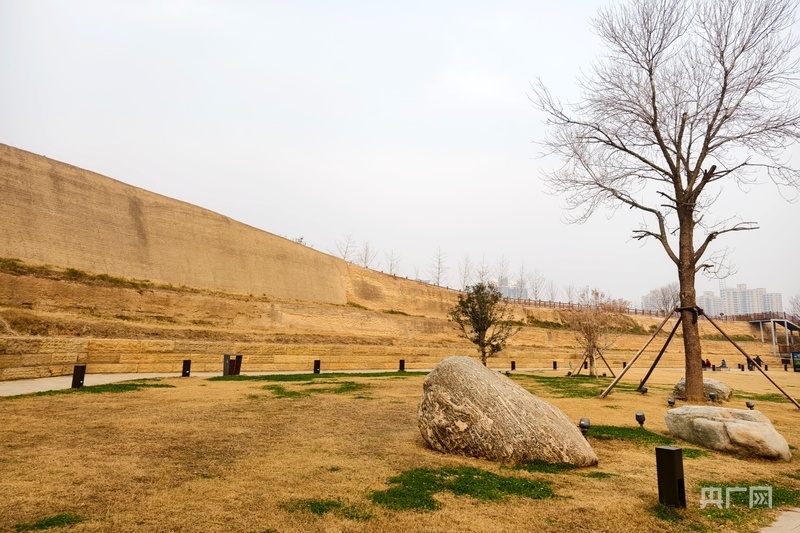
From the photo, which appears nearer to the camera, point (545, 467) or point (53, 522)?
point (53, 522)

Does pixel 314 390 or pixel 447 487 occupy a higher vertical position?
pixel 447 487

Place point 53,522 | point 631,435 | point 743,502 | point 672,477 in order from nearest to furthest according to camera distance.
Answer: point 53,522
point 672,477
point 743,502
point 631,435

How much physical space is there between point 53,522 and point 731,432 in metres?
8.21

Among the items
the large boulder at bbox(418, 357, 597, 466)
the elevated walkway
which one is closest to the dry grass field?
the large boulder at bbox(418, 357, 597, 466)

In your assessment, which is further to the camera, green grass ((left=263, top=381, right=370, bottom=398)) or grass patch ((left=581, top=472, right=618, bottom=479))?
green grass ((left=263, top=381, right=370, bottom=398))

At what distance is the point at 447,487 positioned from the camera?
4.62 m

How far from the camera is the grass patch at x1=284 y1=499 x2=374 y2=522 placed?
3.75m

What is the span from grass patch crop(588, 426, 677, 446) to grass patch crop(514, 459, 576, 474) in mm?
2328

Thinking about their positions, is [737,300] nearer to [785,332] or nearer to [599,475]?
[785,332]

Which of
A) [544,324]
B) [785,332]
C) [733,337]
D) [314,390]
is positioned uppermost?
[785,332]

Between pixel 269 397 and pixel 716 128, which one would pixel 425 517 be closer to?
pixel 269 397

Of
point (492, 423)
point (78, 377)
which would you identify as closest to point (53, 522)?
point (492, 423)

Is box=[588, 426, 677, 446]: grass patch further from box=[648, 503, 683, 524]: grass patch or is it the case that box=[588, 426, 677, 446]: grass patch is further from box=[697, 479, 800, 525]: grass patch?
box=[648, 503, 683, 524]: grass patch

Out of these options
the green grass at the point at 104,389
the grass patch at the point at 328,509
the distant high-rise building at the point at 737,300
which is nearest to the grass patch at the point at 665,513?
the grass patch at the point at 328,509
